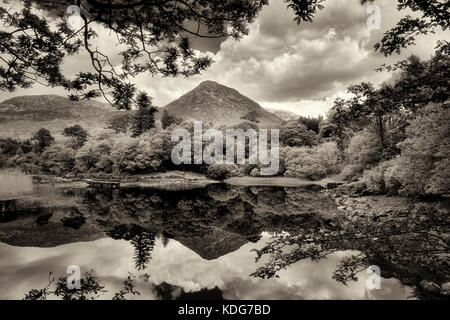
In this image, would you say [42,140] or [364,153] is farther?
[42,140]

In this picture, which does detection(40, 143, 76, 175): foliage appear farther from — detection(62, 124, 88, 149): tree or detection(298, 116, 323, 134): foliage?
detection(298, 116, 323, 134): foliage

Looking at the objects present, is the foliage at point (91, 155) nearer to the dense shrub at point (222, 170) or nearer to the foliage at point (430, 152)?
the dense shrub at point (222, 170)

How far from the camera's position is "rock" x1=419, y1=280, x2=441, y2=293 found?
13.3 ft

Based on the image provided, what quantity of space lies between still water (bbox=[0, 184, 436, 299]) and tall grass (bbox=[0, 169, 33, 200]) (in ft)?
17.0

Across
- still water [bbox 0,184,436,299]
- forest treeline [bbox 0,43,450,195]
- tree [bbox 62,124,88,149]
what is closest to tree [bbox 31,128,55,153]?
forest treeline [bbox 0,43,450,195]

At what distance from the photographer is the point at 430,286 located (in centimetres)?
407

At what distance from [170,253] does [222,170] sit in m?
33.1

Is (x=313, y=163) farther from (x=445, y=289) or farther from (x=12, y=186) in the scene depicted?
(x=12, y=186)

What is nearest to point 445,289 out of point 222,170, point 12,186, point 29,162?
point 12,186

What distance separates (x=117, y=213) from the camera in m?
14.7
